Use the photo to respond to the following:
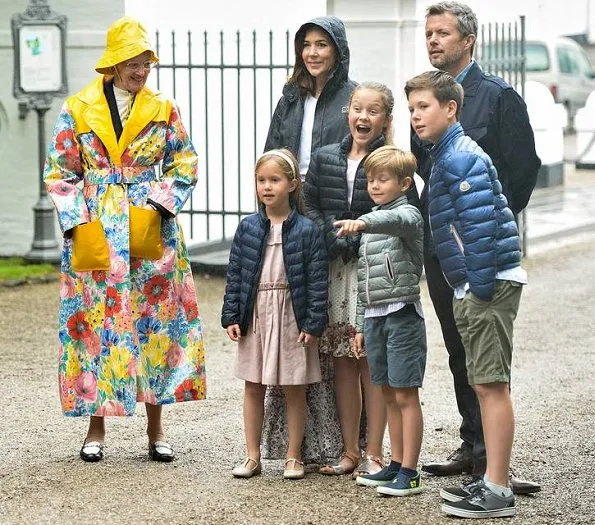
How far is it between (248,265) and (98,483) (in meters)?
1.05

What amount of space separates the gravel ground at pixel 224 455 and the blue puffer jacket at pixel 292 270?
665 mm

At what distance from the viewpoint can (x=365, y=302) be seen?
5.88m

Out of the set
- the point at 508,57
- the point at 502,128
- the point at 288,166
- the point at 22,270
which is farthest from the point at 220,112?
the point at 502,128

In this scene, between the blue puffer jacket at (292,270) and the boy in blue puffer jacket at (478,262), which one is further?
the blue puffer jacket at (292,270)

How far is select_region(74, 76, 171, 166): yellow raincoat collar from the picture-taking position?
633 centimetres

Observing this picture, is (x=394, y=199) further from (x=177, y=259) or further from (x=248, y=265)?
(x=177, y=259)

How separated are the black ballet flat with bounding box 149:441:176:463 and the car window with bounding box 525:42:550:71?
23462 mm

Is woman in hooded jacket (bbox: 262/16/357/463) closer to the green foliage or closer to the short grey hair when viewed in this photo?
the short grey hair

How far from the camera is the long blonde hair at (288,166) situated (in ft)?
19.8

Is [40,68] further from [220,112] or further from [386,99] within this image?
[386,99]

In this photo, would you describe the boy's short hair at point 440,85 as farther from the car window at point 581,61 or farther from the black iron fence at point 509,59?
Answer: the car window at point 581,61

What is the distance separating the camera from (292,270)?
601cm

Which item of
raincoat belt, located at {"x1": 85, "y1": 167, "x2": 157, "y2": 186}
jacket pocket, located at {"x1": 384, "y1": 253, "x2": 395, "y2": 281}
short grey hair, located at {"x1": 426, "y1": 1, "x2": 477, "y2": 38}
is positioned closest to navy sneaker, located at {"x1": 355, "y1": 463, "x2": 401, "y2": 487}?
jacket pocket, located at {"x1": 384, "y1": 253, "x2": 395, "y2": 281}

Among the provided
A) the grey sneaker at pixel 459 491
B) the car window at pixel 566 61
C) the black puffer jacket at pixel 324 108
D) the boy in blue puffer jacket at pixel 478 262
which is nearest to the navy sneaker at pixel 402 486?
the grey sneaker at pixel 459 491
